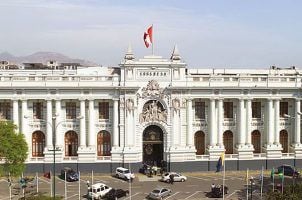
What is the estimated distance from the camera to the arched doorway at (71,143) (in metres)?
72.8

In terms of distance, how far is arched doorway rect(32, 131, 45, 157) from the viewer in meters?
72.2

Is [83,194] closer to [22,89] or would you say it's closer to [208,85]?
[22,89]

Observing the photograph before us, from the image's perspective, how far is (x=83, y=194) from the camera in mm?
59812

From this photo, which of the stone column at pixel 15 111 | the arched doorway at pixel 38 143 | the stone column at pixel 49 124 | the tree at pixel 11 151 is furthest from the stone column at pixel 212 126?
the tree at pixel 11 151

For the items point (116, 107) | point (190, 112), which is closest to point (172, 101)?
point (190, 112)

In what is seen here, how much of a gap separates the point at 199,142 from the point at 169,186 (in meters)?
12.3

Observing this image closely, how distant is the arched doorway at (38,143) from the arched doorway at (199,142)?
69.7ft

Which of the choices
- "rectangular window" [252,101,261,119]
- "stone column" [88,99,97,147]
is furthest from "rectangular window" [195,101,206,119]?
"stone column" [88,99,97,147]

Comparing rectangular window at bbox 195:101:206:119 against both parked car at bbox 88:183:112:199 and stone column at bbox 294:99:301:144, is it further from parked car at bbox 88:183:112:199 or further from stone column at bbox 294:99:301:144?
parked car at bbox 88:183:112:199

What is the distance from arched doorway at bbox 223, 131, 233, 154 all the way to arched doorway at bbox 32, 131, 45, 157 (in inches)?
1001

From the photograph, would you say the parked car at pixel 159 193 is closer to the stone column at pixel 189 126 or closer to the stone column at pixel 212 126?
the stone column at pixel 189 126

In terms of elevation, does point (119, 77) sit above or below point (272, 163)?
above

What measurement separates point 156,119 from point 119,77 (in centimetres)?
766

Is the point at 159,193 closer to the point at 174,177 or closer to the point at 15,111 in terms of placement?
the point at 174,177
